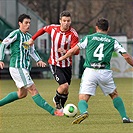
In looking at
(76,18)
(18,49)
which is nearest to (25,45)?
(18,49)

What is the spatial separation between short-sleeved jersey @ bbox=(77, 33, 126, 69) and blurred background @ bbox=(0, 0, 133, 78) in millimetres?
18680

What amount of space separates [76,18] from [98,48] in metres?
37.6

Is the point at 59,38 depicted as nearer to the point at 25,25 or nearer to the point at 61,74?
the point at 61,74

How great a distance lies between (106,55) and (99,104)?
15.1ft

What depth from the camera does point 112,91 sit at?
10844mm

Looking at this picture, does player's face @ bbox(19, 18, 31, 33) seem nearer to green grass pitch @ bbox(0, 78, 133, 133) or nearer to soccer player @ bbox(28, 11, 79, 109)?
soccer player @ bbox(28, 11, 79, 109)

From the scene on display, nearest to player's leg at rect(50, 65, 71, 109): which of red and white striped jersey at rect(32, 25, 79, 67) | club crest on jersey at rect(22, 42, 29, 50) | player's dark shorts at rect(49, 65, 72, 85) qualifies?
player's dark shorts at rect(49, 65, 72, 85)

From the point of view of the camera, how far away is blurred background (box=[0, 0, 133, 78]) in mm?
31016

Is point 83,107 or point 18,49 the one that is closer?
point 83,107

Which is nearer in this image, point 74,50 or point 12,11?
point 74,50

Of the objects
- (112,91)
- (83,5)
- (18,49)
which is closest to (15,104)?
(18,49)

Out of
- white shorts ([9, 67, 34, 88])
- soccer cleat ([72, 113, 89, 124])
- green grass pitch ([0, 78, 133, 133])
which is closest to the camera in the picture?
green grass pitch ([0, 78, 133, 133])

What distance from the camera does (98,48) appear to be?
10.6m

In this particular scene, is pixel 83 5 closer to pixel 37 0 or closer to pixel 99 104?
pixel 37 0
